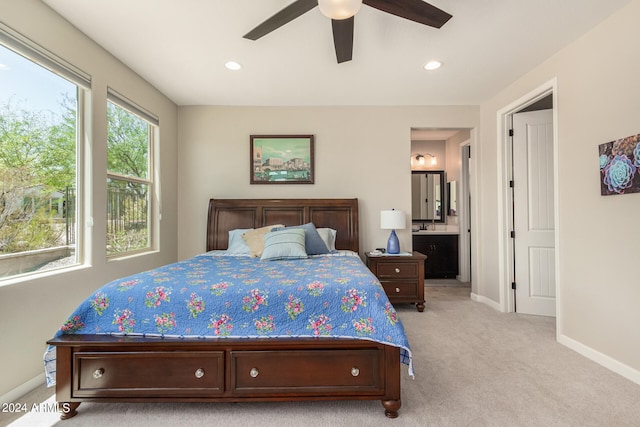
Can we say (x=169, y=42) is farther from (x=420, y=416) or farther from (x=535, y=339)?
(x=535, y=339)

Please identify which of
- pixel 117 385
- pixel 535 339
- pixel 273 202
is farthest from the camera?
pixel 273 202

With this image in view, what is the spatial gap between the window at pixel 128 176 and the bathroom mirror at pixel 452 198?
4.77 m

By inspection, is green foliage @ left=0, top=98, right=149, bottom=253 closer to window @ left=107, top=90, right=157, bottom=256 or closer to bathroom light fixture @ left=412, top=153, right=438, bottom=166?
window @ left=107, top=90, right=157, bottom=256

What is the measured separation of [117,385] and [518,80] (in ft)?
14.5

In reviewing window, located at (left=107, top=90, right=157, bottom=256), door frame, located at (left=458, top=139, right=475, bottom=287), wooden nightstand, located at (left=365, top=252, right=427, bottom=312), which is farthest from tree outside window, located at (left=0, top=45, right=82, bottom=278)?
door frame, located at (left=458, top=139, right=475, bottom=287)

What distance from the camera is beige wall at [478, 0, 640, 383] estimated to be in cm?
212

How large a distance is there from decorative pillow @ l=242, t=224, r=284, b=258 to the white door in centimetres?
296

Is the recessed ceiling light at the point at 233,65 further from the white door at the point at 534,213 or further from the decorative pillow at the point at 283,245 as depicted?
the white door at the point at 534,213

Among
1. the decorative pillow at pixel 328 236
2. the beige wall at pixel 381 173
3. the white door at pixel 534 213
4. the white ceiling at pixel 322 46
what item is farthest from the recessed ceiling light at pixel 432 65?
the decorative pillow at pixel 328 236

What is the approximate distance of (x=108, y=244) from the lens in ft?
9.27

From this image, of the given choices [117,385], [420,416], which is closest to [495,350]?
[420,416]

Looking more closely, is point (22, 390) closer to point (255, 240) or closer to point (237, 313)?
point (237, 313)

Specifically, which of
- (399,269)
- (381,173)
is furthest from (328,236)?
(381,173)

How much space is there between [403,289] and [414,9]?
286cm
